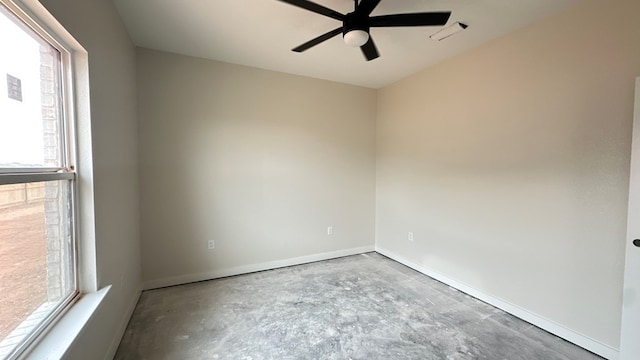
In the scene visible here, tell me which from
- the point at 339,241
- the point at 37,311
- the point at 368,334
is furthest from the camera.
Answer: the point at 339,241

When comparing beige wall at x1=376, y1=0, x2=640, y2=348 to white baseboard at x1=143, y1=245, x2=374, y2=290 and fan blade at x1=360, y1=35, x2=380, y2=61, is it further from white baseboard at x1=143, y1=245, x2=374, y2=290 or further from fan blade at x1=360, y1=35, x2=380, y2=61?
fan blade at x1=360, y1=35, x2=380, y2=61

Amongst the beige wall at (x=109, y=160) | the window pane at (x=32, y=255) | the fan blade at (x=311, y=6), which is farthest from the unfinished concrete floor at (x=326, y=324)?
the fan blade at (x=311, y=6)

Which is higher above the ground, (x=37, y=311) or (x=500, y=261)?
(x=37, y=311)

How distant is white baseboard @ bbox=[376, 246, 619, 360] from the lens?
1.91m

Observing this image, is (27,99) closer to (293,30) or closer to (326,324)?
(293,30)

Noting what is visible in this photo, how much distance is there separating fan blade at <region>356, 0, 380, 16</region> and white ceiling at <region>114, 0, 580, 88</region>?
411 millimetres

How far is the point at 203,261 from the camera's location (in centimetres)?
313

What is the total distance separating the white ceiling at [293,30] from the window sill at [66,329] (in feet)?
7.11

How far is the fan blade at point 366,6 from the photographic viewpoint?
158 centimetres

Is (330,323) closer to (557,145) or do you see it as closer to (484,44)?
(557,145)

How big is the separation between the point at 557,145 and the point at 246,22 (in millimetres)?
2857

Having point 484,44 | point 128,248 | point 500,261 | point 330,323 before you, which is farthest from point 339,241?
point 484,44

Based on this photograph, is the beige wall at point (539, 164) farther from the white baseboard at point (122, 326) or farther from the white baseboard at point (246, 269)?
the white baseboard at point (122, 326)

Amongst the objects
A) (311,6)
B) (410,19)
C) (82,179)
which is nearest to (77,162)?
(82,179)
